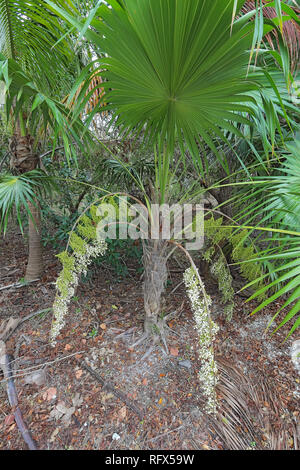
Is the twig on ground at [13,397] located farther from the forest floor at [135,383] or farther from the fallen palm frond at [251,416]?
the fallen palm frond at [251,416]

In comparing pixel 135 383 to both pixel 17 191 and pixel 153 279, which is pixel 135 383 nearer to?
pixel 153 279

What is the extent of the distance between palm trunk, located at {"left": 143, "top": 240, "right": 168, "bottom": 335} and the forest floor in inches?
6.6

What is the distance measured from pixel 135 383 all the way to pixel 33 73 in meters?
2.28

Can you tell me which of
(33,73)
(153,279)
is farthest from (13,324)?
(33,73)

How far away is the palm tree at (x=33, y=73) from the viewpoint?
42.3 inches

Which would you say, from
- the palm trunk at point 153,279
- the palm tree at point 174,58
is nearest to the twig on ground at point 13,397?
the palm trunk at point 153,279

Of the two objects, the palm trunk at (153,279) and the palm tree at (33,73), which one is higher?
the palm tree at (33,73)

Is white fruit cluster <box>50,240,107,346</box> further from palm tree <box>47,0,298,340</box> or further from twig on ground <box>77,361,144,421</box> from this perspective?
palm tree <box>47,0,298,340</box>

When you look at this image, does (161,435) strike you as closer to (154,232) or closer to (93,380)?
(93,380)

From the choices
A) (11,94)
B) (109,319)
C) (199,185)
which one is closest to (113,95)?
(11,94)

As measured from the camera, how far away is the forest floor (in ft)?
3.59

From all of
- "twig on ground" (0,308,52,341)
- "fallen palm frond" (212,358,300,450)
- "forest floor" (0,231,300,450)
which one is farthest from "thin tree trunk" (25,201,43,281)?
"fallen palm frond" (212,358,300,450)

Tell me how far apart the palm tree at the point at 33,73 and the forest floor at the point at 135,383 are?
0.89 metres
